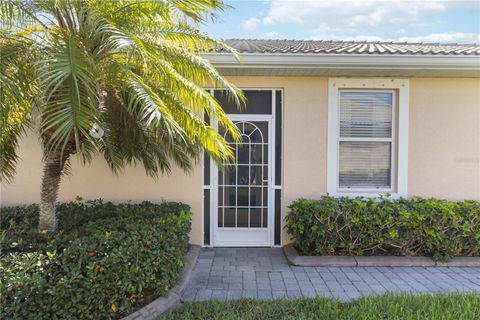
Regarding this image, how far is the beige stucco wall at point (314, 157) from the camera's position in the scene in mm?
5766

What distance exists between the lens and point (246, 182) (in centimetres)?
590

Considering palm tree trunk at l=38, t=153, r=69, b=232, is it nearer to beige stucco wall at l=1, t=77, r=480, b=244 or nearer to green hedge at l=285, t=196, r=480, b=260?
beige stucco wall at l=1, t=77, r=480, b=244

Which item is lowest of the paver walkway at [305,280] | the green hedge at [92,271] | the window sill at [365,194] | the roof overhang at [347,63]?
the paver walkway at [305,280]

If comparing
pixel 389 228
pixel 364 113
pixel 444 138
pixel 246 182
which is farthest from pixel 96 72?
pixel 444 138

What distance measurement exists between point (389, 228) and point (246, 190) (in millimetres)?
2480

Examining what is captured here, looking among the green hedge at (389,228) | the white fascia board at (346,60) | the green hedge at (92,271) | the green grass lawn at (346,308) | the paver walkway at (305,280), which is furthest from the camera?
the white fascia board at (346,60)

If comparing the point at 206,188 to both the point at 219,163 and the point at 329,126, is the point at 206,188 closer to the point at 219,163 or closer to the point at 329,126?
the point at 219,163

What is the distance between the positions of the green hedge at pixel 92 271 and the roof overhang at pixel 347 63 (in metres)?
2.82

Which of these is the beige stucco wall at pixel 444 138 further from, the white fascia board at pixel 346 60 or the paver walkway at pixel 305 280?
the paver walkway at pixel 305 280

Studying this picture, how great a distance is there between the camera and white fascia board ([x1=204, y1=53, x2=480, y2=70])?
5.13m

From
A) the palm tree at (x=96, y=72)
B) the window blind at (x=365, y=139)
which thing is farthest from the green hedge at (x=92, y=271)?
the window blind at (x=365, y=139)

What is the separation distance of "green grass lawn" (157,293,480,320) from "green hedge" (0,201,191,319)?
1.63ft

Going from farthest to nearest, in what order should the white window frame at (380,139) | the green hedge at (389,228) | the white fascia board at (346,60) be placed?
the white window frame at (380,139)
the white fascia board at (346,60)
the green hedge at (389,228)

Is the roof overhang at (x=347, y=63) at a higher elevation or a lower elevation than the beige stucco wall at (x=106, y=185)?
higher
